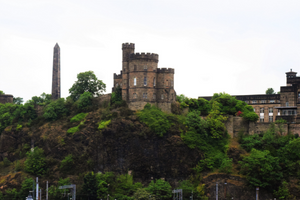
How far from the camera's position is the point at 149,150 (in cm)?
9844

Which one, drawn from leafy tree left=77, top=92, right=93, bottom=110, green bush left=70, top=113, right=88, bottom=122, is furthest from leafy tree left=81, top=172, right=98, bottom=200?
leafy tree left=77, top=92, right=93, bottom=110

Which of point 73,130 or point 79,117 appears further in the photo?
point 79,117

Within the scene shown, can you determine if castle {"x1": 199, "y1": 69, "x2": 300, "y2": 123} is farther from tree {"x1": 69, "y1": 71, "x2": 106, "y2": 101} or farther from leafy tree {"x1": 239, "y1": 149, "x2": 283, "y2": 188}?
tree {"x1": 69, "y1": 71, "x2": 106, "y2": 101}

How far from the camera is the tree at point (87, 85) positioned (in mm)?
115906

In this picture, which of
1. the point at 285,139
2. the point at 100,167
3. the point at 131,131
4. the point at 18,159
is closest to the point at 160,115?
the point at 131,131

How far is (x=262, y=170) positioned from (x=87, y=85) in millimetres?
42619

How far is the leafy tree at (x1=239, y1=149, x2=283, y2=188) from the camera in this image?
295 feet

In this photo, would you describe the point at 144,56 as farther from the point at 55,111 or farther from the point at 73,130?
the point at 55,111

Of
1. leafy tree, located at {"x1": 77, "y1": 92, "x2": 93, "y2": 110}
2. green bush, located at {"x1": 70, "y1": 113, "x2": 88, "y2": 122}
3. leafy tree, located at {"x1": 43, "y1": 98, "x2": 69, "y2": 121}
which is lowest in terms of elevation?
green bush, located at {"x1": 70, "y1": 113, "x2": 88, "y2": 122}

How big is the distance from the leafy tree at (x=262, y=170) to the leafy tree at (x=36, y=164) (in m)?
35.1

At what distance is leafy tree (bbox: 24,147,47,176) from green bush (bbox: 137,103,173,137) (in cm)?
1924

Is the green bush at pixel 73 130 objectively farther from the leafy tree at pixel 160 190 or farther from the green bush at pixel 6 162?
the leafy tree at pixel 160 190

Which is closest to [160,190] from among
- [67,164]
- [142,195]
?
[142,195]

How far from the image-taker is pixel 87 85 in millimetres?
116312
